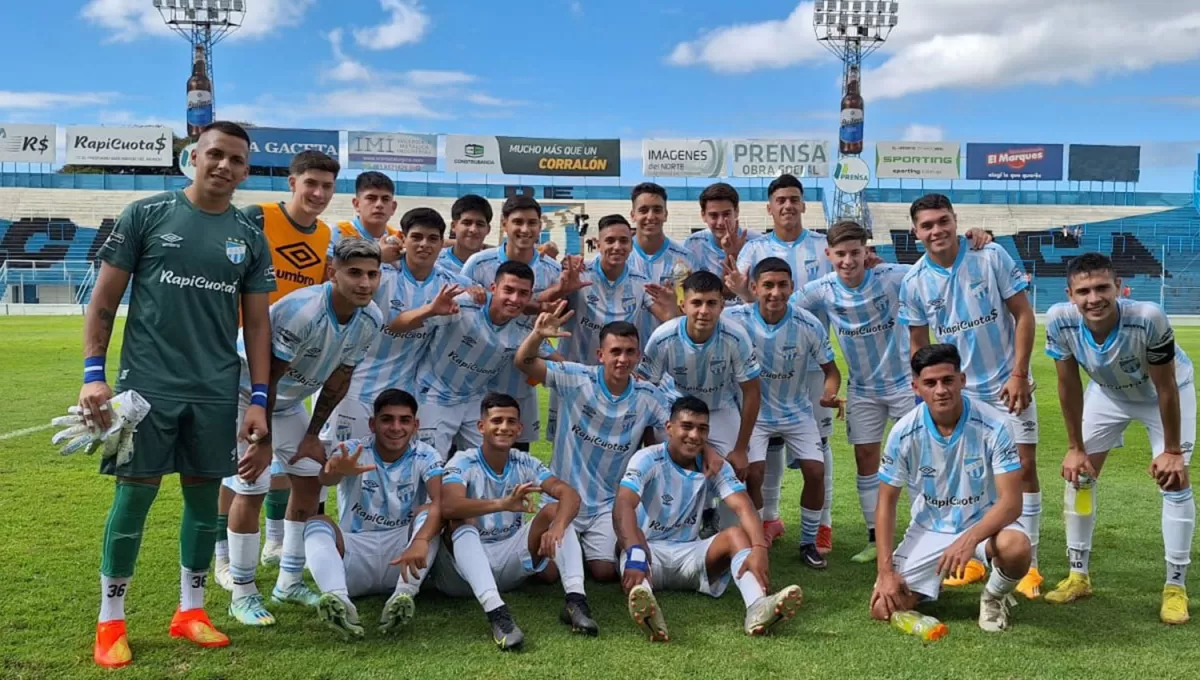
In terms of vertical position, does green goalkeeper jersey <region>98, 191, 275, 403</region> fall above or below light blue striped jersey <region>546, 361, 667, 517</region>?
above

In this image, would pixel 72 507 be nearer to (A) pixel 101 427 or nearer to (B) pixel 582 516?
(A) pixel 101 427

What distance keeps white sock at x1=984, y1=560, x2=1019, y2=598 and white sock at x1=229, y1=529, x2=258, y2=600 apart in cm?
330

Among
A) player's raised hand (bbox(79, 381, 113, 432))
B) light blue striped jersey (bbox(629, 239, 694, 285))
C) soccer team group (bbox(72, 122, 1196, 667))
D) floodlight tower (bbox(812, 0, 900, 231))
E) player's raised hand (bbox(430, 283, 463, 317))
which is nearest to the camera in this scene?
player's raised hand (bbox(79, 381, 113, 432))

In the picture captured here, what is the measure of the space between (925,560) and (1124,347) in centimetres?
138

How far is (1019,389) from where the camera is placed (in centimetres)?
467

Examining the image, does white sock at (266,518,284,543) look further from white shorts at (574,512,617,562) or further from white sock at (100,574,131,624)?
white shorts at (574,512,617,562)

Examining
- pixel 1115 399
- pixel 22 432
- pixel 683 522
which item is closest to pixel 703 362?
pixel 683 522

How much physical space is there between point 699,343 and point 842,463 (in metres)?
3.66

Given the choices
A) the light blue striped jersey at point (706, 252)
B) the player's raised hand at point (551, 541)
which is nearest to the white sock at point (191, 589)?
the player's raised hand at point (551, 541)

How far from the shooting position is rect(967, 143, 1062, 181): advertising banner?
151 feet

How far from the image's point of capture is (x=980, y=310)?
16.3 feet

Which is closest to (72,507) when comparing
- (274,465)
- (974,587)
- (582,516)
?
(274,465)

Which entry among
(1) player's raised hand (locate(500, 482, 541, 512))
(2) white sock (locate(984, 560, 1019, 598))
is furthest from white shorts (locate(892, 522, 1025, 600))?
(1) player's raised hand (locate(500, 482, 541, 512))

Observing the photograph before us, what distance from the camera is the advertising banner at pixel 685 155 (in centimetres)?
4394
